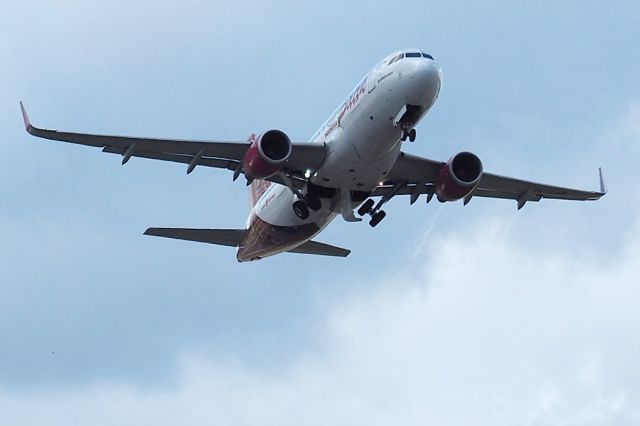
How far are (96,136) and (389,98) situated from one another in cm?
1113

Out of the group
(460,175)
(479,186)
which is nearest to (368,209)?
(460,175)

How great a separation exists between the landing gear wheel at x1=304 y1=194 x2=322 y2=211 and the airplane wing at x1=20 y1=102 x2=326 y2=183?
120cm

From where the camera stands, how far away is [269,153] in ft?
155

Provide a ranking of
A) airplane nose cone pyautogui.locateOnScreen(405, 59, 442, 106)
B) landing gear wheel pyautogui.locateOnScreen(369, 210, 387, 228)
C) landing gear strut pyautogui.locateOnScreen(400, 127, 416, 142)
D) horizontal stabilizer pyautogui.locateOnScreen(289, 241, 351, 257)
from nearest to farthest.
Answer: airplane nose cone pyautogui.locateOnScreen(405, 59, 442, 106)
landing gear strut pyautogui.locateOnScreen(400, 127, 416, 142)
landing gear wheel pyautogui.locateOnScreen(369, 210, 387, 228)
horizontal stabilizer pyautogui.locateOnScreen(289, 241, 351, 257)

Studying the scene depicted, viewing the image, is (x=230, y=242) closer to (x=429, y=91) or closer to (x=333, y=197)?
(x=333, y=197)

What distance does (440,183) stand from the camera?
5075 centimetres

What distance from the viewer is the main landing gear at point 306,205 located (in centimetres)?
5028

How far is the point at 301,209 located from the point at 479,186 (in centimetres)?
923

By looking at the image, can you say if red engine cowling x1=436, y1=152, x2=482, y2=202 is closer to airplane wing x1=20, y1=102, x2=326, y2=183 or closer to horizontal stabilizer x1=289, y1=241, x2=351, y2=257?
airplane wing x1=20, y1=102, x2=326, y2=183

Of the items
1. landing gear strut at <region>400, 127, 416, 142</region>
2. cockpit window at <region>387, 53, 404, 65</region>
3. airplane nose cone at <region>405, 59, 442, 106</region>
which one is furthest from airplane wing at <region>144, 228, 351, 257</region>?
airplane nose cone at <region>405, 59, 442, 106</region>

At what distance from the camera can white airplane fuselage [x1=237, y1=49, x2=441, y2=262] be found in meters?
45.3

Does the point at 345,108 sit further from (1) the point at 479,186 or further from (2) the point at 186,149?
(1) the point at 479,186

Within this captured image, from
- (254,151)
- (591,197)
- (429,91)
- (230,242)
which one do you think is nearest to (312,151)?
(254,151)

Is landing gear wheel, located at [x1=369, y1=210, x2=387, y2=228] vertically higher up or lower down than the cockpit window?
lower down
